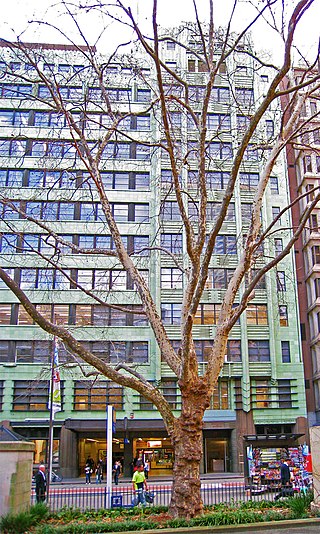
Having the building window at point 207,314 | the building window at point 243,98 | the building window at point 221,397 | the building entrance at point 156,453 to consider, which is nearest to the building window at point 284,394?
the building window at point 221,397

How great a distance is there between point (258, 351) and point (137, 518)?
3256 cm

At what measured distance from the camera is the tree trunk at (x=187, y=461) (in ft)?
38.7

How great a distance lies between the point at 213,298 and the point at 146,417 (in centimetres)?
1070

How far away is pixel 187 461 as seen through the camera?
1215 centimetres

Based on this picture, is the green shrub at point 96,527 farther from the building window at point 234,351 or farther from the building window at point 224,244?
the building window at point 224,244

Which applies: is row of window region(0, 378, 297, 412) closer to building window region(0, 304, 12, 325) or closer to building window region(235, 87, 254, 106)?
building window region(0, 304, 12, 325)

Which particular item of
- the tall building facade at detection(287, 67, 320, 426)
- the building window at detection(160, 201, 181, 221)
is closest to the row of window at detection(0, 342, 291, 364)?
the tall building facade at detection(287, 67, 320, 426)

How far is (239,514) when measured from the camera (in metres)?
11.2

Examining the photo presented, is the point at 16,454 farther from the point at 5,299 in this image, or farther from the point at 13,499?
the point at 5,299

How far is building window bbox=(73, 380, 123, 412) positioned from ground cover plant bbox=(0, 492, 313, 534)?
2817cm

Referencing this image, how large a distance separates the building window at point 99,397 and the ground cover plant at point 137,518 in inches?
1109

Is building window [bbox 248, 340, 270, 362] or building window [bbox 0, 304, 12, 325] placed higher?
building window [bbox 0, 304, 12, 325]

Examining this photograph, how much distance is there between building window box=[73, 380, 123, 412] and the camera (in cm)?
4091

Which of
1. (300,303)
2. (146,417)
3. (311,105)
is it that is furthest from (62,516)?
(311,105)
